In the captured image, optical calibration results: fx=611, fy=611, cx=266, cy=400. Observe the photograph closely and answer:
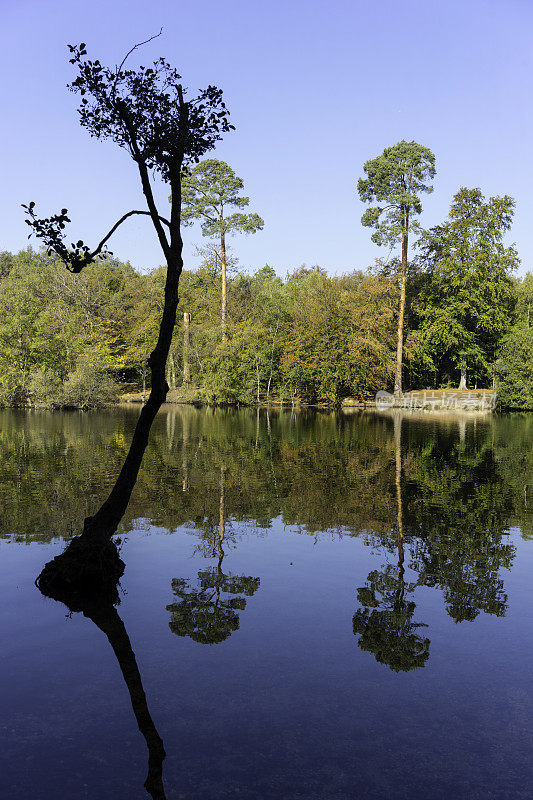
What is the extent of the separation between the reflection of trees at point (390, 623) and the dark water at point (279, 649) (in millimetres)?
32

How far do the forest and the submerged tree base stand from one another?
4315cm

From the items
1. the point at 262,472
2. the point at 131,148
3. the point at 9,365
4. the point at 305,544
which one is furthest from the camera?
the point at 9,365

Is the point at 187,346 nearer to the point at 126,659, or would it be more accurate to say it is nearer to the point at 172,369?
the point at 172,369

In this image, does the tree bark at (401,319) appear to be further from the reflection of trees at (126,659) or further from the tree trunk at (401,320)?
the reflection of trees at (126,659)

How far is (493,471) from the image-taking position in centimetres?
1984

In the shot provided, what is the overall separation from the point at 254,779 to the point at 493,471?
17.0m

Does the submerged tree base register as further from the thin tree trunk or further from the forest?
the forest

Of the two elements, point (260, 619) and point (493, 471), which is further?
point (493, 471)

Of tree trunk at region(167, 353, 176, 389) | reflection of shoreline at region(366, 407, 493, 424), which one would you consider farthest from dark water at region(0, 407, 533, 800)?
tree trunk at region(167, 353, 176, 389)

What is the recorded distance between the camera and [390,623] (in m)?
7.55

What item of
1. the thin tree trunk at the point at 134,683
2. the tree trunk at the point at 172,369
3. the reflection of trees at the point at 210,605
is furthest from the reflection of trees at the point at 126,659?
the tree trunk at the point at 172,369

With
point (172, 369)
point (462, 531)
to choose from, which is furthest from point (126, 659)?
point (172, 369)

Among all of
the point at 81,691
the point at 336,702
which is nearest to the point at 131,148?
the point at 81,691

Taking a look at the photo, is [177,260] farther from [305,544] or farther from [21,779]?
[21,779]
